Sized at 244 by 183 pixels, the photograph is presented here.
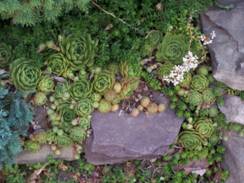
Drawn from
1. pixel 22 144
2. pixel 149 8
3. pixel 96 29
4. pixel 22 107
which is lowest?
pixel 22 144

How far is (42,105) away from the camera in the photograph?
3.22m

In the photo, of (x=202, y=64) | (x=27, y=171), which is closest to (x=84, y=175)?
(x=27, y=171)

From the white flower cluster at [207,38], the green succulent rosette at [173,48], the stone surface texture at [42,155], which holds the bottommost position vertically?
the stone surface texture at [42,155]

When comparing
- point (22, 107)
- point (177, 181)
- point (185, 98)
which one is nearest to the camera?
point (22, 107)

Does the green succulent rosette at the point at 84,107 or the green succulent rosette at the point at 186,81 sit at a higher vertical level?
the green succulent rosette at the point at 186,81

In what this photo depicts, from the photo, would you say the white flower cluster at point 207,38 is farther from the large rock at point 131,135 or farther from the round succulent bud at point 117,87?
the round succulent bud at point 117,87

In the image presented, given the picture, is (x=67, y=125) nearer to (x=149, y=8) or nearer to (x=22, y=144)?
(x=22, y=144)

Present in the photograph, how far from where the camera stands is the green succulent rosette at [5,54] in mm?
3139

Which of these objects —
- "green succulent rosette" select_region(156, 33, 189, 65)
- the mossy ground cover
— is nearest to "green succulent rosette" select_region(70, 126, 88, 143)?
the mossy ground cover

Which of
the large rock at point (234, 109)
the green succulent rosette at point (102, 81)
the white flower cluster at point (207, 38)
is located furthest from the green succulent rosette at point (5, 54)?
the large rock at point (234, 109)

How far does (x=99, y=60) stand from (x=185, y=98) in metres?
0.65

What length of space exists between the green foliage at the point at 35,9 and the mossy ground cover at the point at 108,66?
151mm

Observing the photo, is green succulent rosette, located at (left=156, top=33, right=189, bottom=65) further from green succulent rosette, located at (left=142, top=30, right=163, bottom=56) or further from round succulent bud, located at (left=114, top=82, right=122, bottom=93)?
round succulent bud, located at (left=114, top=82, right=122, bottom=93)

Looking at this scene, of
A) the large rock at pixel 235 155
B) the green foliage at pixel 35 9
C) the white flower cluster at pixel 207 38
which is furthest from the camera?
the large rock at pixel 235 155
